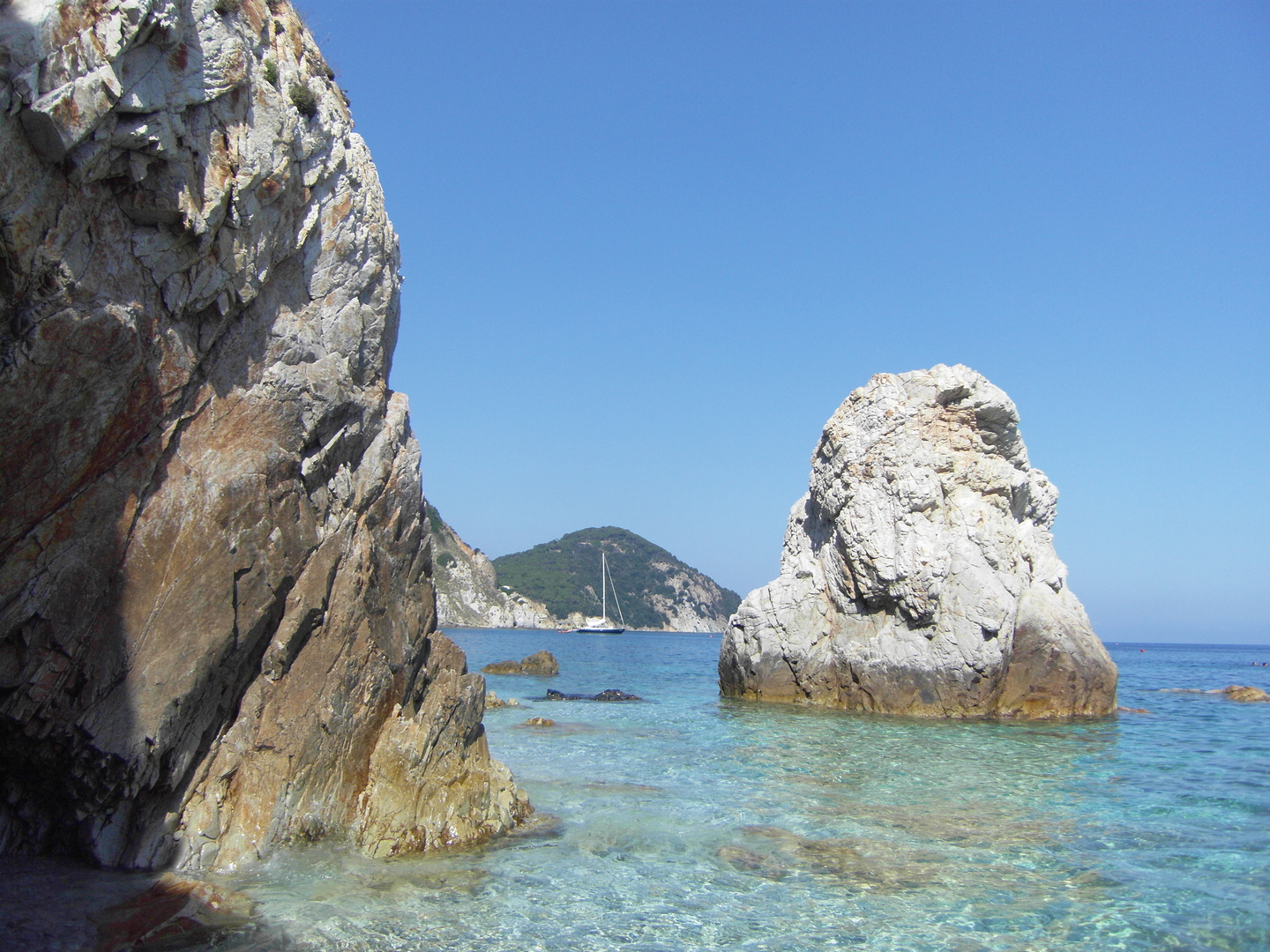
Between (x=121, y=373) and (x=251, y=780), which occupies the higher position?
(x=121, y=373)

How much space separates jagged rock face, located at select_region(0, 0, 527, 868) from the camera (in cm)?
657

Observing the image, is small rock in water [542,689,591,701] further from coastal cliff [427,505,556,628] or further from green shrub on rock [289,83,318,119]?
coastal cliff [427,505,556,628]

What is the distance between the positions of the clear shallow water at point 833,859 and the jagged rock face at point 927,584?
14.7 ft

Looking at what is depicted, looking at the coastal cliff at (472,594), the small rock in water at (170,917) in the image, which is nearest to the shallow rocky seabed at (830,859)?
the small rock in water at (170,917)

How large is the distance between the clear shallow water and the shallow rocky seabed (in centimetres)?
4

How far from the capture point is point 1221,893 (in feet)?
31.4

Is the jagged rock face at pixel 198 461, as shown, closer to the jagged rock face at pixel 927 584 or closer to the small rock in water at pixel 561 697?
the jagged rock face at pixel 927 584

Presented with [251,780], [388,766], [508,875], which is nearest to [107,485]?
[251,780]

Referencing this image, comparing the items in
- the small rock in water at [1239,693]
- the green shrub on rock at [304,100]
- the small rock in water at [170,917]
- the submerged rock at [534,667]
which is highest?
the green shrub on rock at [304,100]

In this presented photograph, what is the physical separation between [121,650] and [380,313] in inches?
176

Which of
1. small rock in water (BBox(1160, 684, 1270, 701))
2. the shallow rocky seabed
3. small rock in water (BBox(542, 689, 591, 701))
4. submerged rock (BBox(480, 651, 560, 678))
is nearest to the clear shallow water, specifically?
the shallow rocky seabed

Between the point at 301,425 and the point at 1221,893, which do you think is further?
the point at 1221,893

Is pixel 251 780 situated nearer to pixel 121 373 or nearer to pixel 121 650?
pixel 121 650

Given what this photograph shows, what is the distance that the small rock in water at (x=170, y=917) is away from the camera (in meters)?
6.68
